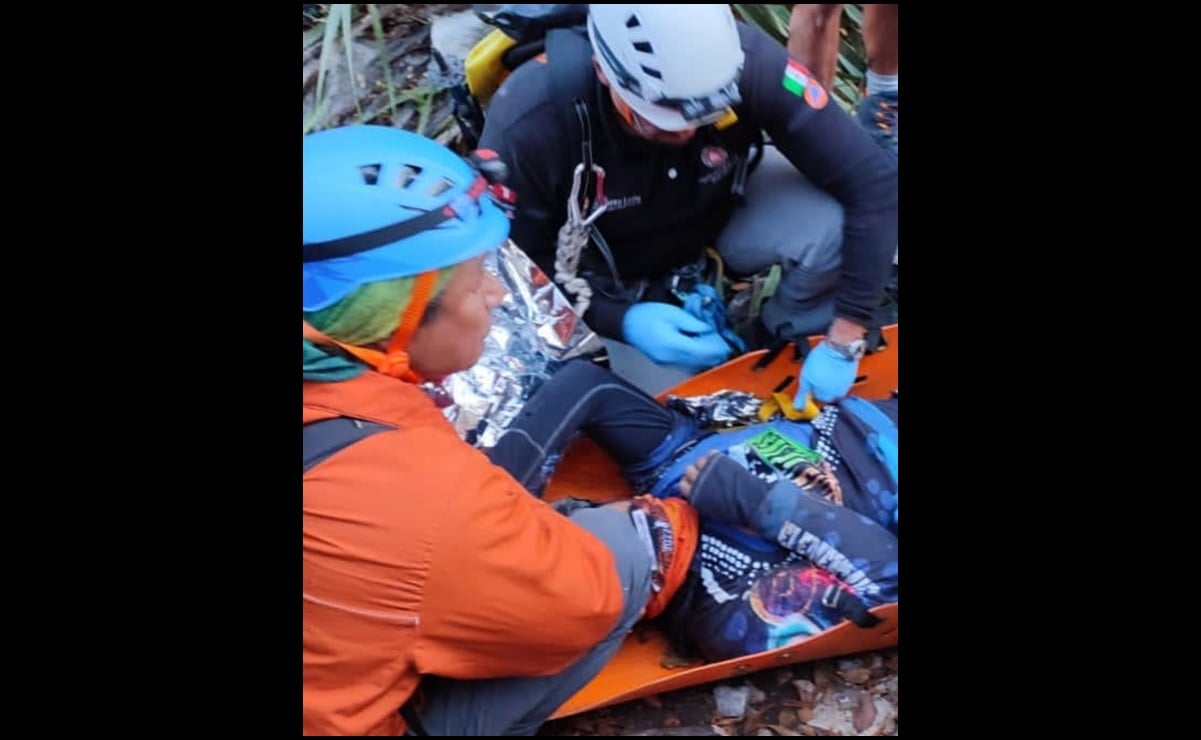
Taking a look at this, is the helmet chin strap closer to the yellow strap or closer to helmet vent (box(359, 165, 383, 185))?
helmet vent (box(359, 165, 383, 185))

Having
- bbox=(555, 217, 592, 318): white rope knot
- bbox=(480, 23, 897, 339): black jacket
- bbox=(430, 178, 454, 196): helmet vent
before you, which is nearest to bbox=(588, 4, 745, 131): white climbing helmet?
bbox=(480, 23, 897, 339): black jacket

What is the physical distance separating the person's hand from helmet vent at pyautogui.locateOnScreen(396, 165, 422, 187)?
84cm

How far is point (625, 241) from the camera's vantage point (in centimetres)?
268

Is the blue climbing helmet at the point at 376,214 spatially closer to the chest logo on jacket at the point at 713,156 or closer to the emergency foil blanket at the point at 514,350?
the emergency foil blanket at the point at 514,350

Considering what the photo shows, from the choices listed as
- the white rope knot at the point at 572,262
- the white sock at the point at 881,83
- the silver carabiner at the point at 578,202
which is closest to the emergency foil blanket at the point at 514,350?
the white rope knot at the point at 572,262

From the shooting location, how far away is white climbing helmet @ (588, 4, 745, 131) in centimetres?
209

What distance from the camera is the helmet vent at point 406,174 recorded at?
1.60 metres

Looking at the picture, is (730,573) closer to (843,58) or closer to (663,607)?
(663,607)

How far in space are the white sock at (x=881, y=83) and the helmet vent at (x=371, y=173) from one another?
6.87ft

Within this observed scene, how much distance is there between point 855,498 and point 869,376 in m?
0.52

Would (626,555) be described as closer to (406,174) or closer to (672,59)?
(406,174)

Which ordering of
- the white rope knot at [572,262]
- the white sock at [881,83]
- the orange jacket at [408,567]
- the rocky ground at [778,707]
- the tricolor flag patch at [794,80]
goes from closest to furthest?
the orange jacket at [408,567]
the rocky ground at [778,707]
the tricolor flag patch at [794,80]
the white rope knot at [572,262]
the white sock at [881,83]

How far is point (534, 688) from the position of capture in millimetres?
1816

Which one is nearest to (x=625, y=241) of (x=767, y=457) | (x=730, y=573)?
(x=767, y=457)
